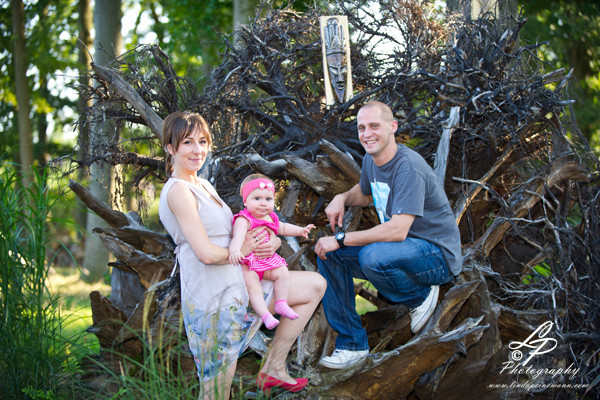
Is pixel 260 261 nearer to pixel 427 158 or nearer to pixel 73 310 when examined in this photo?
pixel 427 158

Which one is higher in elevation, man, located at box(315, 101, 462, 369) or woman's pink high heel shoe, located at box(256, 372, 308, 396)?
man, located at box(315, 101, 462, 369)

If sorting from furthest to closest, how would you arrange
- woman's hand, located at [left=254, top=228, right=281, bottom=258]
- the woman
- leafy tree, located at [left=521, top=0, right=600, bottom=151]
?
leafy tree, located at [left=521, top=0, right=600, bottom=151], woman's hand, located at [left=254, top=228, right=281, bottom=258], the woman

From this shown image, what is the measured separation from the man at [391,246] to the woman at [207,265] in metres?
0.53

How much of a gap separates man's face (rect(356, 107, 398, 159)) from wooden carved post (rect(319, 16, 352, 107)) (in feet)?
2.88

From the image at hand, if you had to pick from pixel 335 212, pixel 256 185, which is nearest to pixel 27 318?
pixel 256 185

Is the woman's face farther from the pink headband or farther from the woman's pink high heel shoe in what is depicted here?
the woman's pink high heel shoe

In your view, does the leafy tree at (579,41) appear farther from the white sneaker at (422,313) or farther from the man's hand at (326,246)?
the man's hand at (326,246)

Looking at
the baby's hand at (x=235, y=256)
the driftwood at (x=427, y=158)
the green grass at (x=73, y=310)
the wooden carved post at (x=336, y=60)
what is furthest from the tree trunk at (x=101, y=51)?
the baby's hand at (x=235, y=256)

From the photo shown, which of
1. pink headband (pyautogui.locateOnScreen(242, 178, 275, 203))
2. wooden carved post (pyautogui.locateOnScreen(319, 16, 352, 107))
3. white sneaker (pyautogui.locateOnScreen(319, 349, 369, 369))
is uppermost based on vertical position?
wooden carved post (pyautogui.locateOnScreen(319, 16, 352, 107))

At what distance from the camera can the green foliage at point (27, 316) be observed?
3279 millimetres

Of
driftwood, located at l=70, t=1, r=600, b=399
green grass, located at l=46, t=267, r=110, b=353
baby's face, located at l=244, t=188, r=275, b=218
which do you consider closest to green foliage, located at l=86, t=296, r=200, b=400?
green grass, located at l=46, t=267, r=110, b=353

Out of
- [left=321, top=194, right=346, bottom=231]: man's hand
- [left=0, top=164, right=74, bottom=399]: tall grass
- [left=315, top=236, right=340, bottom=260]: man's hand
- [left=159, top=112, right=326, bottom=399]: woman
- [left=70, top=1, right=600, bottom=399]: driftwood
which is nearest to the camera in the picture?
[left=159, top=112, right=326, bottom=399]: woman

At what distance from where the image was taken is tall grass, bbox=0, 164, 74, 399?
3279 mm

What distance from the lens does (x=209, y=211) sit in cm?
294
